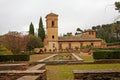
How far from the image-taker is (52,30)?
247 ft

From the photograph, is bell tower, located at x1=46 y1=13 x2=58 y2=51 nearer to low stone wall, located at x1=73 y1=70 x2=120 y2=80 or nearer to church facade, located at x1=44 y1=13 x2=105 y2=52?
church facade, located at x1=44 y1=13 x2=105 y2=52

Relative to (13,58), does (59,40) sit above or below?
above

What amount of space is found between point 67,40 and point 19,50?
1046 inches

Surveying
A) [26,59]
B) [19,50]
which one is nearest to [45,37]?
[19,50]

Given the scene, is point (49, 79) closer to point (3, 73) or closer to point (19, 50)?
point (3, 73)

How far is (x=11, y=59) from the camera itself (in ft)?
99.6

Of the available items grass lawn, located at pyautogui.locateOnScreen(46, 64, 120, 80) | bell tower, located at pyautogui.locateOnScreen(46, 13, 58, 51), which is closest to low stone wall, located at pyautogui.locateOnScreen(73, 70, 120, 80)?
grass lawn, located at pyautogui.locateOnScreen(46, 64, 120, 80)

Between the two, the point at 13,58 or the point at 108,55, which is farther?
the point at 13,58

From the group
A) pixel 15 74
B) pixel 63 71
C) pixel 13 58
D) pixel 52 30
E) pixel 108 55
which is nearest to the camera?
pixel 15 74

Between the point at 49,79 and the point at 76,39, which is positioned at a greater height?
the point at 76,39

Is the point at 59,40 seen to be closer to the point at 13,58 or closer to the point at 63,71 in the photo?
the point at 13,58

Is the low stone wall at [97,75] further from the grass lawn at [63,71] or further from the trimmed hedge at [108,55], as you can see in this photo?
the trimmed hedge at [108,55]

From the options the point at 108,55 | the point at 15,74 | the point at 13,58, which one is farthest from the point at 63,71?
the point at 13,58

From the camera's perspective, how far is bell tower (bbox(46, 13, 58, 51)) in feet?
243
